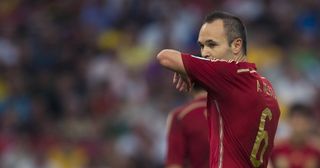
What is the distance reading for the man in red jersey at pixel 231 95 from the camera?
21.8ft

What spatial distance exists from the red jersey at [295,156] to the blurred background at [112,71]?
9.32ft

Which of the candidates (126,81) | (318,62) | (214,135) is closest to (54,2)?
(126,81)

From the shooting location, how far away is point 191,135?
9352 mm

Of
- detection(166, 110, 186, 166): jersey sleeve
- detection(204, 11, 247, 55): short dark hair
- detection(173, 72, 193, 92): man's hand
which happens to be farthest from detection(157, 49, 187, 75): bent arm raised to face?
detection(166, 110, 186, 166): jersey sleeve

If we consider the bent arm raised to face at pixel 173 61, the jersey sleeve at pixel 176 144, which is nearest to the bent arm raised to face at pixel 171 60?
the bent arm raised to face at pixel 173 61

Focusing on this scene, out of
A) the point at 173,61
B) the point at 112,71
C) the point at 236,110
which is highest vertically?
the point at 173,61

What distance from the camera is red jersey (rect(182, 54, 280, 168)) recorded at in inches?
260

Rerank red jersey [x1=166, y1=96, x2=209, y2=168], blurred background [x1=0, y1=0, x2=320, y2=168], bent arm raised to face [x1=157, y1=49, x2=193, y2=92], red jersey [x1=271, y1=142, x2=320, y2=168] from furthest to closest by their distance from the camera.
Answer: blurred background [x1=0, y1=0, x2=320, y2=168] < red jersey [x1=271, y1=142, x2=320, y2=168] < red jersey [x1=166, y1=96, x2=209, y2=168] < bent arm raised to face [x1=157, y1=49, x2=193, y2=92]

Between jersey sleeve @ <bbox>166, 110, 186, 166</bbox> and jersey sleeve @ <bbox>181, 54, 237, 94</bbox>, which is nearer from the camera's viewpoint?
jersey sleeve @ <bbox>181, 54, 237, 94</bbox>

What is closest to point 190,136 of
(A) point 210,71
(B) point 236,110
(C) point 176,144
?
(C) point 176,144

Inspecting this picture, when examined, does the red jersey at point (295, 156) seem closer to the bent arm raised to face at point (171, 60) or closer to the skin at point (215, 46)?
the skin at point (215, 46)

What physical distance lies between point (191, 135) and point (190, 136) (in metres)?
0.01

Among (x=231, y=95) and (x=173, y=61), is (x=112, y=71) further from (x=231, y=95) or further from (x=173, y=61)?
(x=173, y=61)

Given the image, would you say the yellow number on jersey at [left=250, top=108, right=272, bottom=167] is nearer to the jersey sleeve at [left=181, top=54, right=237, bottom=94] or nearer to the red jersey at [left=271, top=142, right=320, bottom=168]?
the jersey sleeve at [left=181, top=54, right=237, bottom=94]
